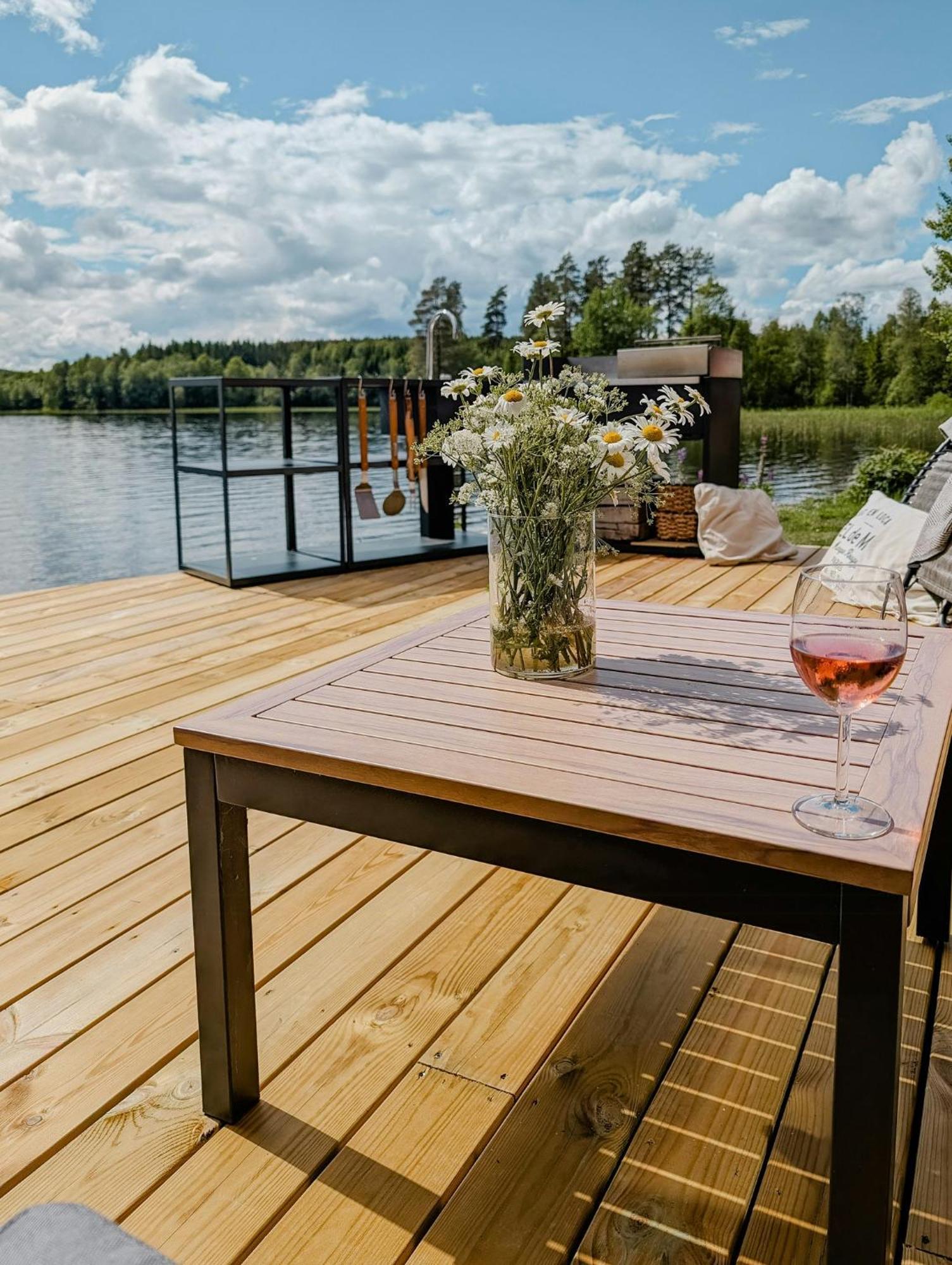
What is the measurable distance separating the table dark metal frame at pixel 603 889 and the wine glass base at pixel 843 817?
1.7 inches

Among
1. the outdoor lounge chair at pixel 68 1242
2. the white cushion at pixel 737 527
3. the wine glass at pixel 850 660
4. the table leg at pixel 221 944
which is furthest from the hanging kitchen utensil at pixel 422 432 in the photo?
the outdoor lounge chair at pixel 68 1242

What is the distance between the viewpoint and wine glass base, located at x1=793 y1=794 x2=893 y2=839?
2.71ft

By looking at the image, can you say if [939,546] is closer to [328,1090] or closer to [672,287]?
[328,1090]

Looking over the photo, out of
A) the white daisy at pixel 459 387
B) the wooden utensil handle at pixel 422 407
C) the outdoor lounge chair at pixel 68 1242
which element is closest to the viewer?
the outdoor lounge chair at pixel 68 1242

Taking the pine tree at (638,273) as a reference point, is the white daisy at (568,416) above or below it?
below

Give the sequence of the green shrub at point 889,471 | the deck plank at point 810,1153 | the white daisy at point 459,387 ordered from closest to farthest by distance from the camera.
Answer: the deck plank at point 810,1153 < the white daisy at point 459,387 < the green shrub at point 889,471

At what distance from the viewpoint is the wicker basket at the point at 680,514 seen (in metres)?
5.59

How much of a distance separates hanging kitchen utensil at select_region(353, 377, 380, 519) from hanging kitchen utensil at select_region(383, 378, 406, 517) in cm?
10

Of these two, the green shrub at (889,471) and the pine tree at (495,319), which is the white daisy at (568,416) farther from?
the pine tree at (495,319)

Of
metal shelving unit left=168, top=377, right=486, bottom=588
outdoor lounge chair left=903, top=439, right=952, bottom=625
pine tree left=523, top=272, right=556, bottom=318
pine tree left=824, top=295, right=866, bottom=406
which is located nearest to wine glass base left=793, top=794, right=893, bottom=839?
outdoor lounge chair left=903, top=439, right=952, bottom=625

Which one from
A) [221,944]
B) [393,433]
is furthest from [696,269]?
[221,944]

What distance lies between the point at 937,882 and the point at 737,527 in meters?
3.89

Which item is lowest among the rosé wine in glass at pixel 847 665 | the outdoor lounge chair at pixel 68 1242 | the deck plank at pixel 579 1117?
the deck plank at pixel 579 1117

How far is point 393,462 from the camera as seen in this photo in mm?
5293
